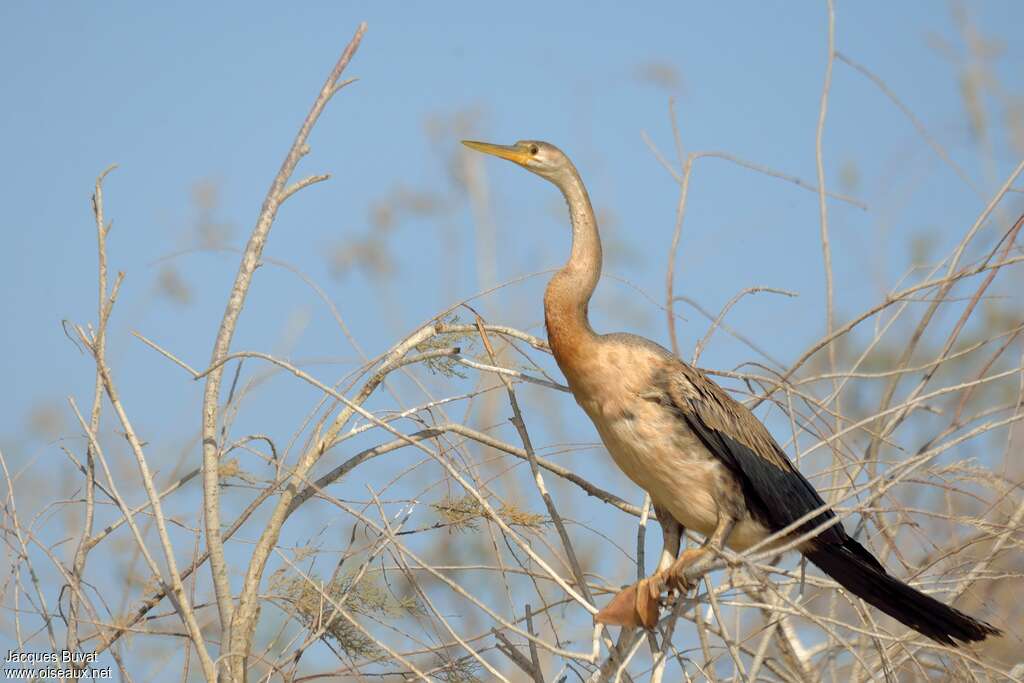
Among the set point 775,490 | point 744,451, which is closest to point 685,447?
point 744,451

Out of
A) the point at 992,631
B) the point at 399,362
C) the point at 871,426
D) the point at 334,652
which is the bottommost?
the point at 992,631

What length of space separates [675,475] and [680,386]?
11.2 inches

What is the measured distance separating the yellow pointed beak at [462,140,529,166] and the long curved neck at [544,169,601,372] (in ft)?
Result: 0.99

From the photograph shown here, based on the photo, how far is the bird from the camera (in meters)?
3.47

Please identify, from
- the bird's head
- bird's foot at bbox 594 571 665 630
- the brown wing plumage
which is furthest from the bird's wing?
the bird's head

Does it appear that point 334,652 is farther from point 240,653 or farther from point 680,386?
point 680,386

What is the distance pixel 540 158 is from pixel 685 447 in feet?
3.74

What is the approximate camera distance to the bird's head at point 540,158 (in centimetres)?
389

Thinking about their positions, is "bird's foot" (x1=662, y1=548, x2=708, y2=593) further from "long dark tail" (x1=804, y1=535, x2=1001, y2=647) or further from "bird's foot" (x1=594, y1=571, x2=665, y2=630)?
"long dark tail" (x1=804, y1=535, x2=1001, y2=647)

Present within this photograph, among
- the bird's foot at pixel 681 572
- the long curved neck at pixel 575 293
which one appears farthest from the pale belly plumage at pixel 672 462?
the long curved neck at pixel 575 293

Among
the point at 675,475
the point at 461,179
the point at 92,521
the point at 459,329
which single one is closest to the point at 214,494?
the point at 92,521

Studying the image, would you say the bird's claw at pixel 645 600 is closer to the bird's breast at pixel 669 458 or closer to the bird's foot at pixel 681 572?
the bird's foot at pixel 681 572

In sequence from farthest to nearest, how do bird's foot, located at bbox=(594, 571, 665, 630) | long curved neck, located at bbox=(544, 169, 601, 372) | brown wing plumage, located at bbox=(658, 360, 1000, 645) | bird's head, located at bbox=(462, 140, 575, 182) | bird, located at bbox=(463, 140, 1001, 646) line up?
bird's head, located at bbox=(462, 140, 575, 182) < long curved neck, located at bbox=(544, 169, 601, 372) < bird, located at bbox=(463, 140, 1001, 646) < brown wing plumage, located at bbox=(658, 360, 1000, 645) < bird's foot, located at bbox=(594, 571, 665, 630)

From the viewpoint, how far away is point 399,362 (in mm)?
3295
